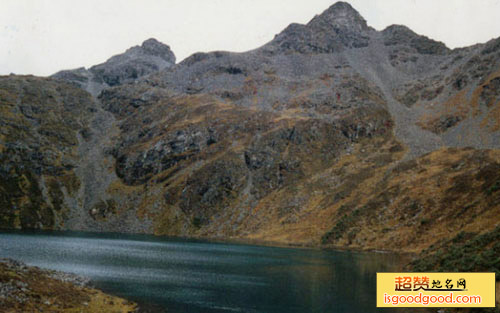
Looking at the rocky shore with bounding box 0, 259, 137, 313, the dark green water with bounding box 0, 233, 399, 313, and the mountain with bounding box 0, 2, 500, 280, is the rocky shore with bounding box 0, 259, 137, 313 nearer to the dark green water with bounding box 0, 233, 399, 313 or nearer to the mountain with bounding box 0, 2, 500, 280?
the dark green water with bounding box 0, 233, 399, 313

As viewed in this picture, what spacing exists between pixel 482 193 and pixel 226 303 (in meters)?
69.2

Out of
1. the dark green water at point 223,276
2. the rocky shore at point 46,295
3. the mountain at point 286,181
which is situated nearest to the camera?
the rocky shore at point 46,295

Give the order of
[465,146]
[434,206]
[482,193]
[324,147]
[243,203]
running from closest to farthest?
[482,193] → [434,206] → [465,146] → [243,203] → [324,147]

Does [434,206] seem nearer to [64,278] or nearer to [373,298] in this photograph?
[373,298]

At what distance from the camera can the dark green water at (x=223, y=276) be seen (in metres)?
46.6

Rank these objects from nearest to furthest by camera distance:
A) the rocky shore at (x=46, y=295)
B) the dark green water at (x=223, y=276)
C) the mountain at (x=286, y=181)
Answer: the rocky shore at (x=46, y=295) < the dark green water at (x=223, y=276) < the mountain at (x=286, y=181)

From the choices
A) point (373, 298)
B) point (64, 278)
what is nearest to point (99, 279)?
point (64, 278)

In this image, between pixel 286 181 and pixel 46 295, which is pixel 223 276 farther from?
pixel 286 181

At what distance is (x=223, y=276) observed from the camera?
6438 cm

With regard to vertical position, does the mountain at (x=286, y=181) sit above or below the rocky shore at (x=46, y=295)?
above

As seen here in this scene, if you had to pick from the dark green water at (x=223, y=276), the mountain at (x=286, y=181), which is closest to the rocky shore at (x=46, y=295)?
the dark green water at (x=223, y=276)

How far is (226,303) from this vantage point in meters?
46.5

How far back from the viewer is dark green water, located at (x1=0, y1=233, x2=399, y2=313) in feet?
153

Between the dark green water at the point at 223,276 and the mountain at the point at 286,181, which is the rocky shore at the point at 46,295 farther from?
the mountain at the point at 286,181
